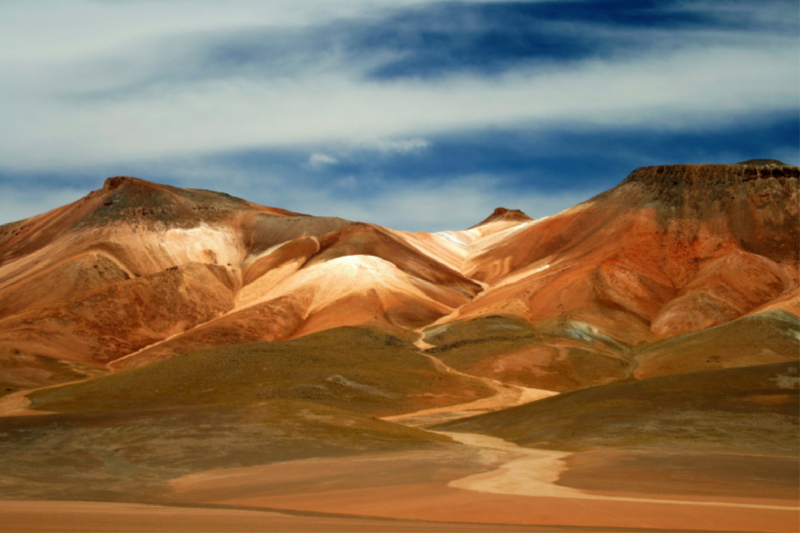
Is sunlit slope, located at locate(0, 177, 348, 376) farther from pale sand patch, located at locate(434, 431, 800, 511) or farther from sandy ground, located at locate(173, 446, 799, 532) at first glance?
pale sand patch, located at locate(434, 431, 800, 511)

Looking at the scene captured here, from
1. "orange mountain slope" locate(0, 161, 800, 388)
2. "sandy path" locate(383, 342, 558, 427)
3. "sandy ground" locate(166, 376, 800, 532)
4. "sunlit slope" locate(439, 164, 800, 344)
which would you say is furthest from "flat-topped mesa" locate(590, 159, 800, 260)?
"sandy ground" locate(166, 376, 800, 532)

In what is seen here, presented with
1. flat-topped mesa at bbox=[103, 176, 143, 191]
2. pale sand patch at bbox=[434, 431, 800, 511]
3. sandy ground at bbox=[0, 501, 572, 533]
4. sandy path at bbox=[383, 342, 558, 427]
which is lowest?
pale sand patch at bbox=[434, 431, 800, 511]

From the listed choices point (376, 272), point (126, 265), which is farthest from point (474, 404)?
point (126, 265)

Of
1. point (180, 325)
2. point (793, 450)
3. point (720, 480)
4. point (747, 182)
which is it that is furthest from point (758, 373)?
point (747, 182)

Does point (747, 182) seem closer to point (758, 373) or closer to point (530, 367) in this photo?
point (530, 367)

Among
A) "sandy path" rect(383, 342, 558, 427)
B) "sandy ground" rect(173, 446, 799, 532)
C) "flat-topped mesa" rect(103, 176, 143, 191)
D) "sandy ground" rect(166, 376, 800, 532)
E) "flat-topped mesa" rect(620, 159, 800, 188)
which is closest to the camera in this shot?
"sandy ground" rect(173, 446, 799, 532)

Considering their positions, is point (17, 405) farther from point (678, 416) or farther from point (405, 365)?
point (678, 416)
